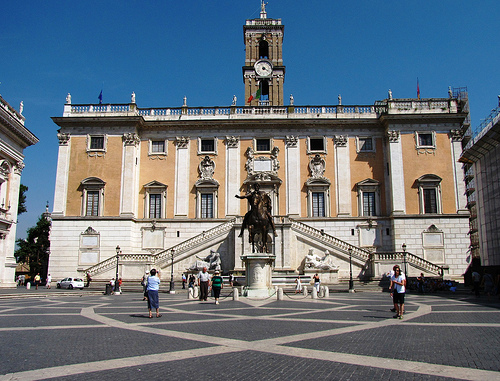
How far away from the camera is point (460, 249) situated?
3778 cm

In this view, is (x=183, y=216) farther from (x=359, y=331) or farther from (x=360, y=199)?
(x=359, y=331)

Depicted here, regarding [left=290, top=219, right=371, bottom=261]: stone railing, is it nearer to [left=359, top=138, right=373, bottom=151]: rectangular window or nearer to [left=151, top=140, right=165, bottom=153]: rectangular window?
[left=359, top=138, right=373, bottom=151]: rectangular window

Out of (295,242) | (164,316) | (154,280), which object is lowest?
(164,316)

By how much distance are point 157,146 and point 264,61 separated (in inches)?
657

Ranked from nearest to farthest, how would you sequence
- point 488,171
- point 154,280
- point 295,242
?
point 154,280 → point 488,171 → point 295,242

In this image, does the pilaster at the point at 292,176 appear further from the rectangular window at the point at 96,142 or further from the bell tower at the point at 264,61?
the rectangular window at the point at 96,142

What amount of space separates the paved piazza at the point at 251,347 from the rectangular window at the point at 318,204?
25.8 metres

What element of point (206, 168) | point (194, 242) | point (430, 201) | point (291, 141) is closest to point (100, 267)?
point (194, 242)

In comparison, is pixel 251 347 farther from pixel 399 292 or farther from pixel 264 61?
pixel 264 61

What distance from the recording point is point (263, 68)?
4978cm

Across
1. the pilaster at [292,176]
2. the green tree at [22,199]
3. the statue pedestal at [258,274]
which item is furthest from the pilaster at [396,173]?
the green tree at [22,199]

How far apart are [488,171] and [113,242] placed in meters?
30.4

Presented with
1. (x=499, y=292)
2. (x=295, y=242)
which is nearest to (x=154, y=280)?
(x=499, y=292)

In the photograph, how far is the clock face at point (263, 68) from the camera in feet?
163
